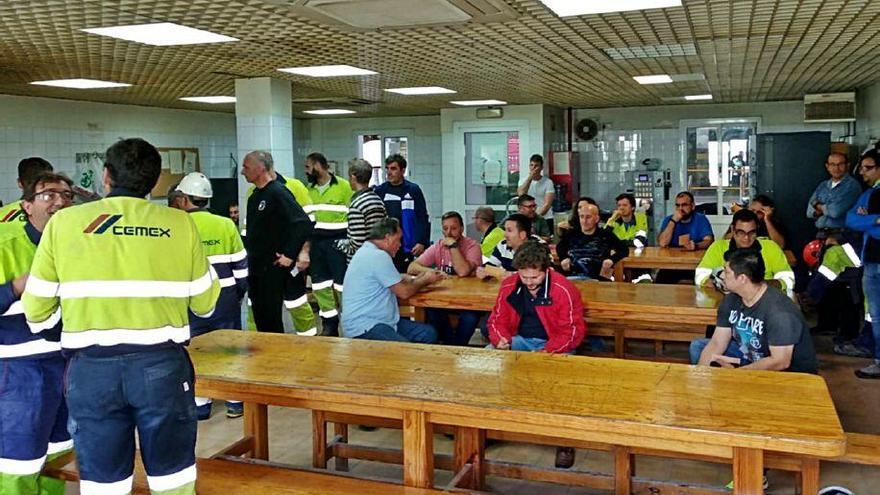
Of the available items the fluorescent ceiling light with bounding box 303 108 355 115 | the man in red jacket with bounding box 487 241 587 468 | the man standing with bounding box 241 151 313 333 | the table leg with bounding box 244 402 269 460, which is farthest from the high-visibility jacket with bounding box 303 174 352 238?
the fluorescent ceiling light with bounding box 303 108 355 115

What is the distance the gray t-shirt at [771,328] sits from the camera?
3.66 m

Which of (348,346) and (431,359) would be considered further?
(348,346)

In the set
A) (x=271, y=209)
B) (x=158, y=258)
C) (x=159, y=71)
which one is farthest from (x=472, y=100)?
(x=158, y=258)

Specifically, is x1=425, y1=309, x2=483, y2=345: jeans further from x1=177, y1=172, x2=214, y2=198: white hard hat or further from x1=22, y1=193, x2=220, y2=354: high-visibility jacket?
x1=22, y1=193, x2=220, y2=354: high-visibility jacket

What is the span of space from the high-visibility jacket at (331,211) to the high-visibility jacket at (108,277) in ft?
14.8

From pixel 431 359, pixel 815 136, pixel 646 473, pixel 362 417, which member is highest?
pixel 815 136

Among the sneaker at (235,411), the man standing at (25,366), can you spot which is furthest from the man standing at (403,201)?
the man standing at (25,366)

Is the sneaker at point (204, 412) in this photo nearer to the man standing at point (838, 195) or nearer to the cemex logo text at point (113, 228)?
the cemex logo text at point (113, 228)

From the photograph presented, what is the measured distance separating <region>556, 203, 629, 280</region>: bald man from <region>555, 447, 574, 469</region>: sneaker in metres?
2.12

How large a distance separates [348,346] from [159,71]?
4338mm

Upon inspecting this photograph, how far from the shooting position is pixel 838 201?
22.0ft

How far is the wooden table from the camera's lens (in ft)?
8.42

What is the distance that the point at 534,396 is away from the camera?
2.86m

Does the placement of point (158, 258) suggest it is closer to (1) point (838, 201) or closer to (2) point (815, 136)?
(1) point (838, 201)
